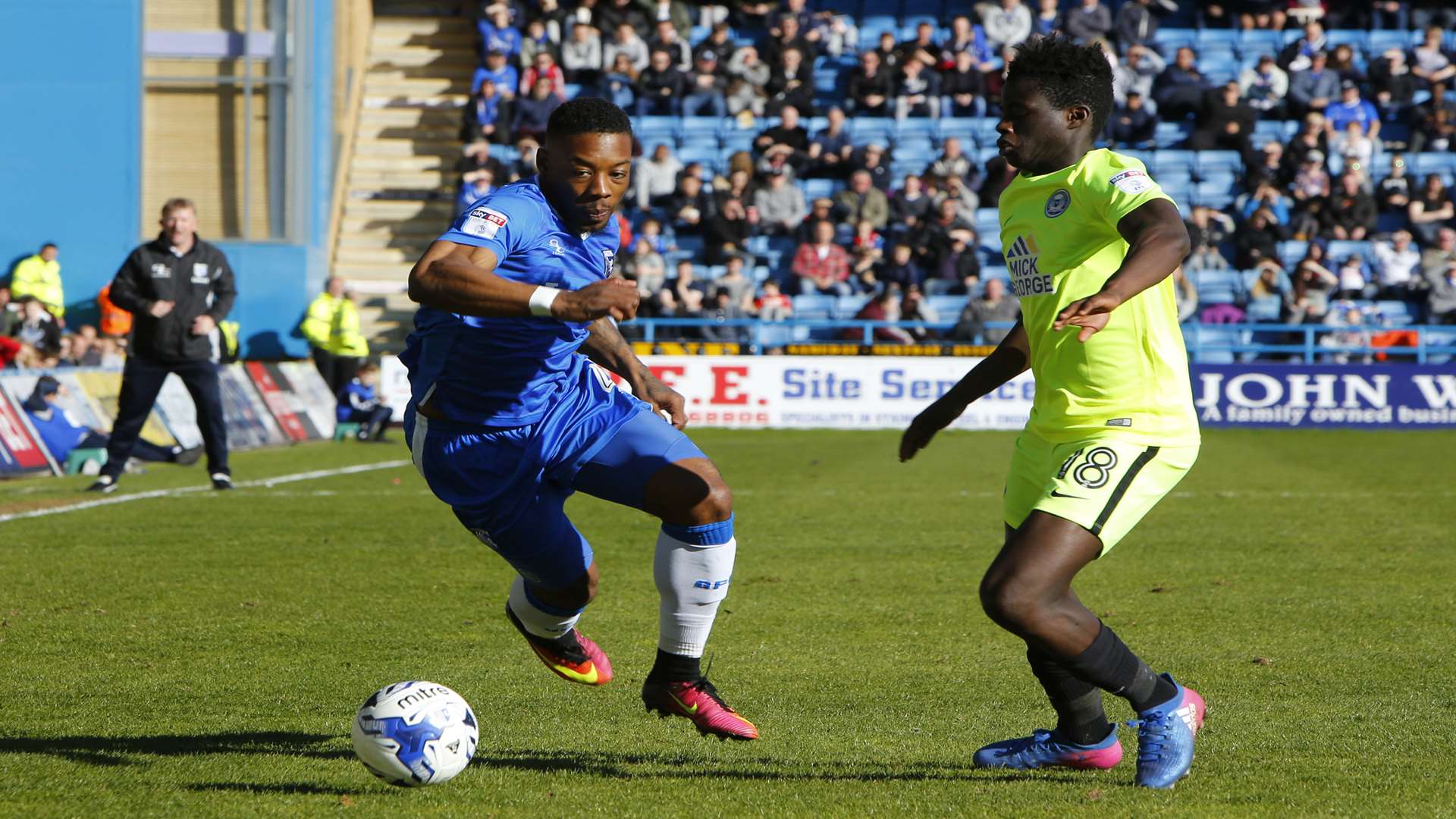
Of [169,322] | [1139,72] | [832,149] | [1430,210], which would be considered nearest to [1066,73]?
[169,322]

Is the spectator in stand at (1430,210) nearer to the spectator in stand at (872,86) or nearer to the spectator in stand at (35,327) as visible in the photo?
the spectator in stand at (872,86)

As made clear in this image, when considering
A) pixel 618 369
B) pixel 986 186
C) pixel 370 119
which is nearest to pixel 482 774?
pixel 618 369

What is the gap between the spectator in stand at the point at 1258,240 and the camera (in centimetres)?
2331

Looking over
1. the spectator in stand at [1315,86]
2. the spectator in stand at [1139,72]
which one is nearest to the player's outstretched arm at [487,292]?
the spectator in stand at [1139,72]

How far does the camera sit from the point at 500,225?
14.9 ft

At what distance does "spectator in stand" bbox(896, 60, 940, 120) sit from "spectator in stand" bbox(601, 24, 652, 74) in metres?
4.10

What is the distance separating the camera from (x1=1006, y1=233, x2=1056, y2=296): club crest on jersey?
4523 millimetres

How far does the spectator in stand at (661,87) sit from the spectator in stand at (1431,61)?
11573 mm

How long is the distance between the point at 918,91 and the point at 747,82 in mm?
2724

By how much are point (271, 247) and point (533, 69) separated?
4.96m

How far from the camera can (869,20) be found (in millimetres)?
28031

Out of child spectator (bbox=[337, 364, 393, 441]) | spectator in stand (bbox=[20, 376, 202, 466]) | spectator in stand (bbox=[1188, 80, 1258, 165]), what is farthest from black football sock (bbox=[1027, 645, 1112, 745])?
spectator in stand (bbox=[1188, 80, 1258, 165])

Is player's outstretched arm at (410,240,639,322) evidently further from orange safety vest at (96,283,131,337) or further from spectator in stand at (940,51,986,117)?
spectator in stand at (940,51,986,117)

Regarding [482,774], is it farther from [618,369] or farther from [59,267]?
[59,267]
